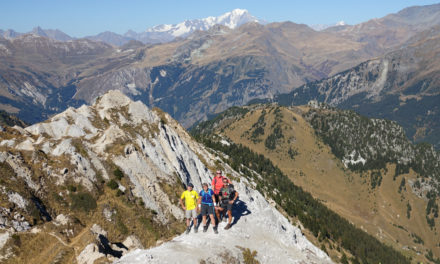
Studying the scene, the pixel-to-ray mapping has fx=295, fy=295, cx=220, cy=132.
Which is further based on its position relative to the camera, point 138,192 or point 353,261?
point 353,261

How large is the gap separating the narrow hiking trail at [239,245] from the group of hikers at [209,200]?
1.74 metres

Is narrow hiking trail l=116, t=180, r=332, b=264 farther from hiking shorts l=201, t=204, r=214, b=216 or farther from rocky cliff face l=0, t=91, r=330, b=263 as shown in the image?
hiking shorts l=201, t=204, r=214, b=216

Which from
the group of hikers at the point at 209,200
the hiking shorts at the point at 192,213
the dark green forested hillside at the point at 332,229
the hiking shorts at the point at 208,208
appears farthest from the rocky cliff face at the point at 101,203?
the dark green forested hillside at the point at 332,229

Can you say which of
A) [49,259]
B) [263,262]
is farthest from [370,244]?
[49,259]

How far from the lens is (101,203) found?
49531 millimetres

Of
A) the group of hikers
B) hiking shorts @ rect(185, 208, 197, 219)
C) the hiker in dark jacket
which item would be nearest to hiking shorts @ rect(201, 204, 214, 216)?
the group of hikers

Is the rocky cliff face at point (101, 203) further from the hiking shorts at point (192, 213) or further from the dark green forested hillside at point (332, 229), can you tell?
the dark green forested hillside at point (332, 229)

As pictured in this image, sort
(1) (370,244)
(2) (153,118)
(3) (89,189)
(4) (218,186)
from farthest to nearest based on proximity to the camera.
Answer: (1) (370,244) < (2) (153,118) < (3) (89,189) < (4) (218,186)

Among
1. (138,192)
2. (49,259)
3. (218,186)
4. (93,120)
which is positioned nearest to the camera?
(49,259)

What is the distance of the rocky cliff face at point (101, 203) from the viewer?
35.1m

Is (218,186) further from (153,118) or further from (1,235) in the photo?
(153,118)

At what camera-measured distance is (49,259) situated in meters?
33.3

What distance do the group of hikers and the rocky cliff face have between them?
78.8 inches

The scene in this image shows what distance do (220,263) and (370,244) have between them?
18050cm
